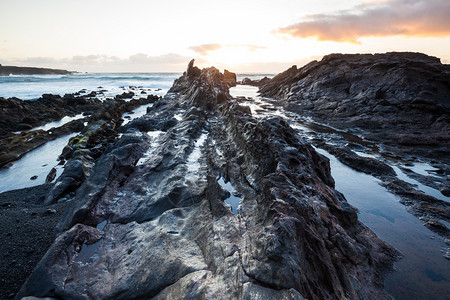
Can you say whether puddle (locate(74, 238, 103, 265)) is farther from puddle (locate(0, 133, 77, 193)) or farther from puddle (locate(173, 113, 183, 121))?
puddle (locate(173, 113, 183, 121))

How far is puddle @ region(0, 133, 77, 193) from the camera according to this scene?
12017mm

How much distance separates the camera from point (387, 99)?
27422 millimetres

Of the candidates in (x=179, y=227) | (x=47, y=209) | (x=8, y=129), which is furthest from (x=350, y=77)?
(x=8, y=129)

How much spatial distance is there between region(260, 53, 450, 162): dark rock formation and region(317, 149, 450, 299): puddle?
31.0ft

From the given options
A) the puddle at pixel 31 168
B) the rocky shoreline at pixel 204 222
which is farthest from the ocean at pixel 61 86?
the rocky shoreline at pixel 204 222

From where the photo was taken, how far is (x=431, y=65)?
2741 centimetres

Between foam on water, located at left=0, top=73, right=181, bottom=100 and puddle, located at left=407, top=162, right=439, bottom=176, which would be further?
foam on water, located at left=0, top=73, right=181, bottom=100

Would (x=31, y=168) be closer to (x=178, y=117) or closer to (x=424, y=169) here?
(x=178, y=117)

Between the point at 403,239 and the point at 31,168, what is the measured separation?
20.5 metres

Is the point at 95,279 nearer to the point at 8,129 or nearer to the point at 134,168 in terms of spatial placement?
the point at 134,168

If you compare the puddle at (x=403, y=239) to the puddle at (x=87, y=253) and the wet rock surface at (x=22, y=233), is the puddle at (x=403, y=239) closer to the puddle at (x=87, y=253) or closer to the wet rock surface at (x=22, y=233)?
the puddle at (x=87, y=253)

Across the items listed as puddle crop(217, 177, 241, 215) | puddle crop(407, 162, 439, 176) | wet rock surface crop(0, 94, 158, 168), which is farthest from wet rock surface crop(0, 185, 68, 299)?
puddle crop(407, 162, 439, 176)

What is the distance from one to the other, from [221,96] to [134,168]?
20149 mm

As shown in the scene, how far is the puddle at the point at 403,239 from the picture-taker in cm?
607
